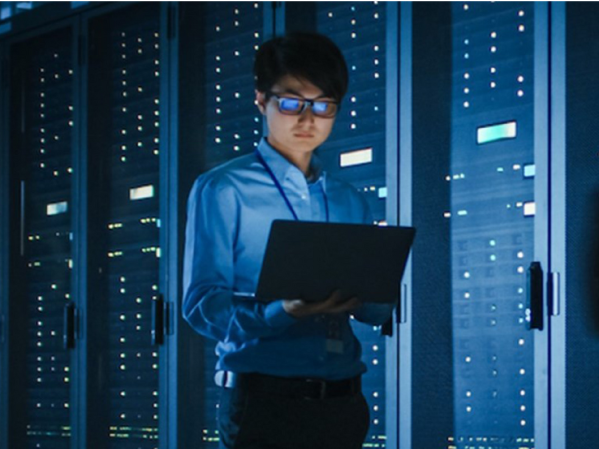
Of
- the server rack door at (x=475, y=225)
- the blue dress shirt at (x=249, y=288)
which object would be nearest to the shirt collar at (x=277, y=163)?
the blue dress shirt at (x=249, y=288)

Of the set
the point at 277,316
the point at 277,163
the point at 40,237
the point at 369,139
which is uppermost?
the point at 369,139

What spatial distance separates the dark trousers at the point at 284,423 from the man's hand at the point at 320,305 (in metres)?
0.15

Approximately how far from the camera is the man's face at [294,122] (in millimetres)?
1694

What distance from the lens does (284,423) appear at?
1540 millimetres

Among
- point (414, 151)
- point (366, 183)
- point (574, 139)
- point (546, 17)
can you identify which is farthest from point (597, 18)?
point (366, 183)

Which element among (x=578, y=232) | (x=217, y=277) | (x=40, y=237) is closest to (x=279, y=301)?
(x=217, y=277)

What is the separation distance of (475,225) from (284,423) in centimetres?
155

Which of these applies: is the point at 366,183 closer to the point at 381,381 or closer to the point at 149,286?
the point at 381,381

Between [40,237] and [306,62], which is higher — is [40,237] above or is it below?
below

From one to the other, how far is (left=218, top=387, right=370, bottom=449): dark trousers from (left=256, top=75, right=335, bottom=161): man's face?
47 centimetres

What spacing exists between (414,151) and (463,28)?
0.43m

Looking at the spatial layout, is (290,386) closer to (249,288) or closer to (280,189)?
(249,288)

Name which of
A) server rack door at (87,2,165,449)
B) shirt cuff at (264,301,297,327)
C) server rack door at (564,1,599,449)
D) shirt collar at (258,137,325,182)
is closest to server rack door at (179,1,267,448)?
server rack door at (87,2,165,449)

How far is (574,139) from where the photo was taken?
2.73 m
